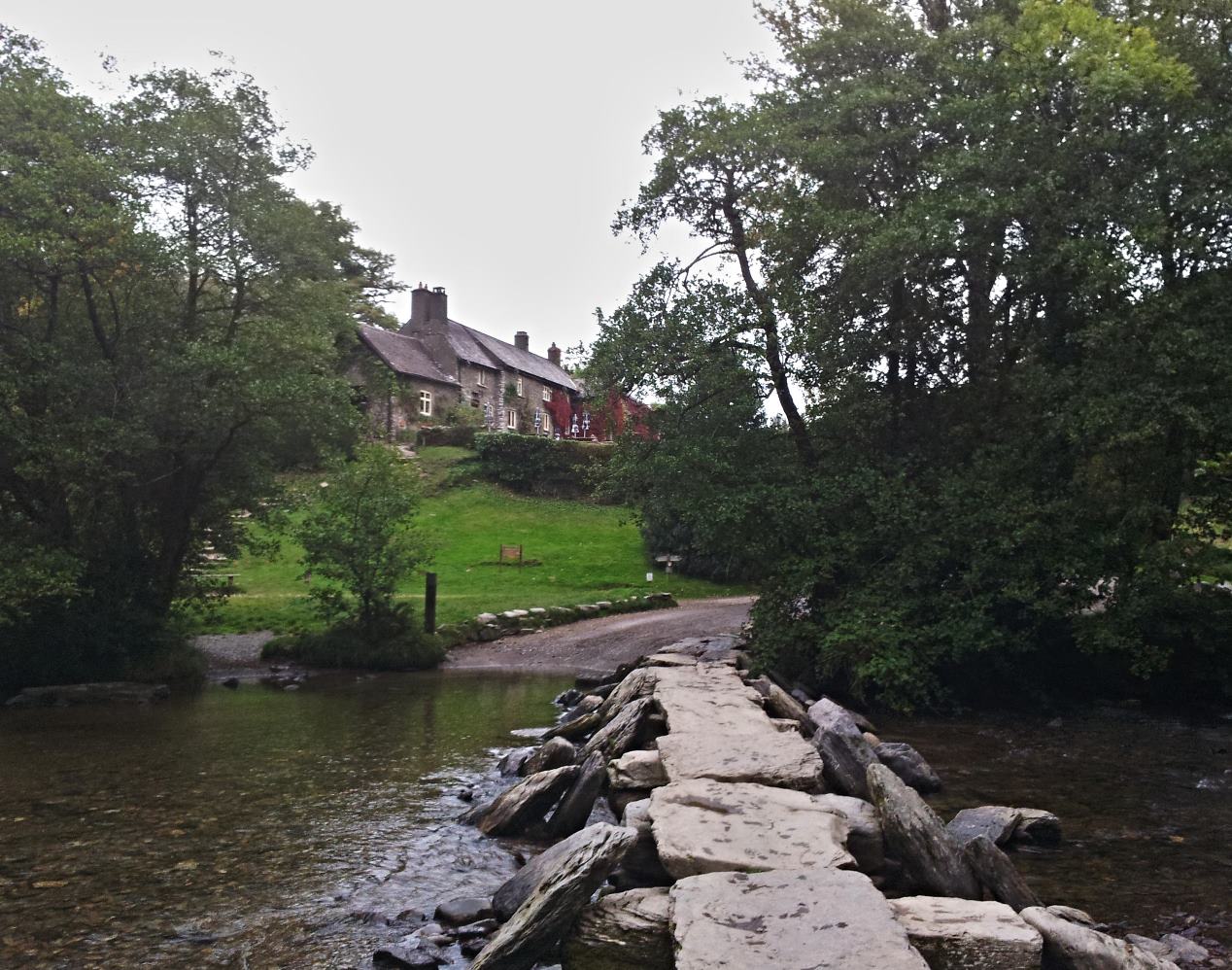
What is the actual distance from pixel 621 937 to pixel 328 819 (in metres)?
4.94

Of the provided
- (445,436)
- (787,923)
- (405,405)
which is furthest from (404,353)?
(787,923)

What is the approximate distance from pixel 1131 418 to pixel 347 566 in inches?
659

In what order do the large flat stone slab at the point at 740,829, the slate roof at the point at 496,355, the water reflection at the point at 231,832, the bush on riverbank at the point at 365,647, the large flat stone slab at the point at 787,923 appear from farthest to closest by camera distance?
the slate roof at the point at 496,355
the bush on riverbank at the point at 365,647
the water reflection at the point at 231,832
the large flat stone slab at the point at 740,829
the large flat stone slab at the point at 787,923

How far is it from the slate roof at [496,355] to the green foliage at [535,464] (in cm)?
1660

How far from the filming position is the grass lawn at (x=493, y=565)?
2884cm

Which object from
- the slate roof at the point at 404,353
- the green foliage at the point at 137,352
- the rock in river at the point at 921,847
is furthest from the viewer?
the slate roof at the point at 404,353

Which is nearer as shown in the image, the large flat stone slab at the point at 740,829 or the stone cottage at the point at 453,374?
the large flat stone slab at the point at 740,829

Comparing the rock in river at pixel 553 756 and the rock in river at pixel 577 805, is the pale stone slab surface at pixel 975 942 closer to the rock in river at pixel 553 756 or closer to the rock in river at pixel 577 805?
the rock in river at pixel 577 805

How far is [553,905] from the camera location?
6.13 m

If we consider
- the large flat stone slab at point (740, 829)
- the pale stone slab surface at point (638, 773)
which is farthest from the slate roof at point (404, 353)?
the large flat stone slab at point (740, 829)

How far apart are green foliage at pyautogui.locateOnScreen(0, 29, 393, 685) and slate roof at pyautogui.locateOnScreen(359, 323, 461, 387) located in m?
34.3

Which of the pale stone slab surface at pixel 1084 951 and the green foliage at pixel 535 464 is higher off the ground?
the green foliage at pixel 535 464

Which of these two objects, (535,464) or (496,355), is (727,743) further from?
(496,355)

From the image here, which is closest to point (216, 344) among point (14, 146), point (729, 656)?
point (14, 146)
